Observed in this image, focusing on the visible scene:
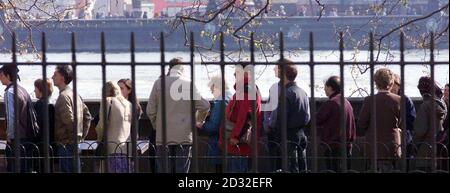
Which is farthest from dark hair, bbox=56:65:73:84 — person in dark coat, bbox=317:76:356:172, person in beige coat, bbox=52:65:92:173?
person in dark coat, bbox=317:76:356:172

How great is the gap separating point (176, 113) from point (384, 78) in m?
1.71

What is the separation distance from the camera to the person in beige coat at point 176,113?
6.70 m

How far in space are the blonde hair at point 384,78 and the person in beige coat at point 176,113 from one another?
137 cm

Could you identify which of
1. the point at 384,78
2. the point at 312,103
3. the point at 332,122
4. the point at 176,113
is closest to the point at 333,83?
the point at 332,122

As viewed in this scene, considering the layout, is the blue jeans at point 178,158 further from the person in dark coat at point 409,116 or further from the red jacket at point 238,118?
the person in dark coat at point 409,116

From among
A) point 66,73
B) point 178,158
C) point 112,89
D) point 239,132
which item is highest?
point 66,73

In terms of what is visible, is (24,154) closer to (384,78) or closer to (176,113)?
(176,113)

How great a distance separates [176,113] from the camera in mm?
7031

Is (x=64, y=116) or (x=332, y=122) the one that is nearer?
(x=332, y=122)

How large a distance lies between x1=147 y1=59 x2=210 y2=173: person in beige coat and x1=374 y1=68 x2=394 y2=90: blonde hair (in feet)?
4.49

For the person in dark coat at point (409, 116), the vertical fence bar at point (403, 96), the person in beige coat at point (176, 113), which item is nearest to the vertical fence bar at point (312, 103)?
the vertical fence bar at point (403, 96)
